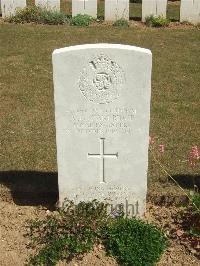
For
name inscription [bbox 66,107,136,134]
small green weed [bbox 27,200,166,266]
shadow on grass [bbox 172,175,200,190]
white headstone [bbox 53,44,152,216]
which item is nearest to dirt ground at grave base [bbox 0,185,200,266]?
small green weed [bbox 27,200,166,266]

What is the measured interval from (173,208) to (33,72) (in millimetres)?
5111

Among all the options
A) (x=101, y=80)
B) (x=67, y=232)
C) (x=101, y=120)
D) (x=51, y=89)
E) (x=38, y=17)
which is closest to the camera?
(x=101, y=80)

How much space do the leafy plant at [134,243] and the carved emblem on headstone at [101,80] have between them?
124 centimetres

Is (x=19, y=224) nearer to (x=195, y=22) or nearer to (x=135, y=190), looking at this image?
(x=135, y=190)

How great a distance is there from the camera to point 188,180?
5918 millimetres

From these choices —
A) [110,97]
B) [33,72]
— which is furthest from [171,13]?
[110,97]

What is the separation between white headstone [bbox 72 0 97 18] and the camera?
13.8m

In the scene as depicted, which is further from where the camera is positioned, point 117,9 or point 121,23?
point 117,9

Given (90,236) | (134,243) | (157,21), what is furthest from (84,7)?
(134,243)

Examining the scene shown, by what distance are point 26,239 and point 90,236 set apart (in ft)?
2.17

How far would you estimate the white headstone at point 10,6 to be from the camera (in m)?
13.8

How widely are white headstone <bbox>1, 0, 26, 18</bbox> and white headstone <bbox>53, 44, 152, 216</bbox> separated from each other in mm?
9784

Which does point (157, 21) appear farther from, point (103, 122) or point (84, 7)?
point (103, 122)

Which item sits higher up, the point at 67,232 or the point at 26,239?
the point at 67,232
